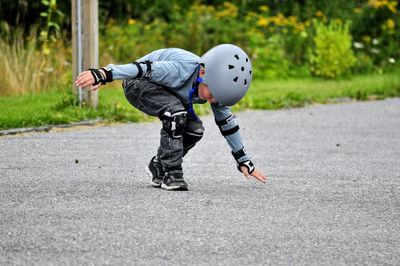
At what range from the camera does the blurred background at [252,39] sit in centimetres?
1241

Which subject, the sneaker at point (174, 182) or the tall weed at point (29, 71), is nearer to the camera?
the sneaker at point (174, 182)

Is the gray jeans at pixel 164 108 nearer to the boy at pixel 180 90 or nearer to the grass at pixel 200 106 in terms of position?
the boy at pixel 180 90

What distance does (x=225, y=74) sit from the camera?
6.12 meters

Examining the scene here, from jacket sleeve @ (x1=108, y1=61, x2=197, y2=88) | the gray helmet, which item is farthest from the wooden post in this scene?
the gray helmet

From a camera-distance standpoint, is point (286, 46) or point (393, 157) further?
point (286, 46)

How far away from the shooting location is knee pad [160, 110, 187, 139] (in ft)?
20.7

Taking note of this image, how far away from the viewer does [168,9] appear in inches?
690

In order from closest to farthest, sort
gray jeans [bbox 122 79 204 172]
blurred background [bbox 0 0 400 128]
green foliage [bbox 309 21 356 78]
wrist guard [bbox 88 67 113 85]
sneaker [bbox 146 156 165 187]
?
wrist guard [bbox 88 67 113 85] → gray jeans [bbox 122 79 204 172] → sneaker [bbox 146 156 165 187] → blurred background [bbox 0 0 400 128] → green foliage [bbox 309 21 356 78]

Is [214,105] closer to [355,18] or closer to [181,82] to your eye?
[181,82]

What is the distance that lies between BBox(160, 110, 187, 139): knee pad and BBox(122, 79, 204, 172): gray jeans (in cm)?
2

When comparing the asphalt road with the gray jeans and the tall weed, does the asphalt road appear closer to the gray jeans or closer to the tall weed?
the gray jeans

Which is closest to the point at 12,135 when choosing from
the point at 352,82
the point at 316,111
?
the point at 316,111

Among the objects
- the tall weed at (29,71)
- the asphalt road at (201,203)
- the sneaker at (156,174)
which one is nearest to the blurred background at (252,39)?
the tall weed at (29,71)

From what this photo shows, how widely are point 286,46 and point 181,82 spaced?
33.1 ft
